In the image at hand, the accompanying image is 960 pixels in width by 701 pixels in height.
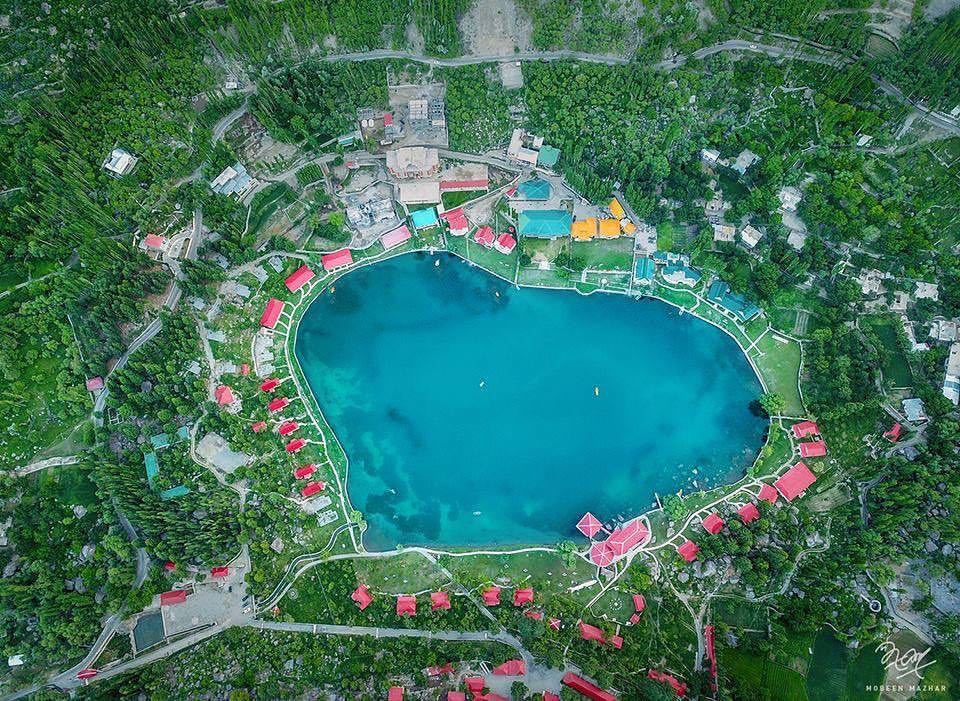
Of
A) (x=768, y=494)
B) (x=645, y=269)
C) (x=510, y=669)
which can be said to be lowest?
(x=510, y=669)

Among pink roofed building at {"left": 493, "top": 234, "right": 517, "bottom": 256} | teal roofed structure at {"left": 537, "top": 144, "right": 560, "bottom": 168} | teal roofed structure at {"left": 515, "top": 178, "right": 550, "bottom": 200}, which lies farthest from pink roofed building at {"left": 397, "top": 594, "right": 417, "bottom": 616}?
teal roofed structure at {"left": 537, "top": 144, "right": 560, "bottom": 168}

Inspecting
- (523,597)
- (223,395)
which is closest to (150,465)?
(223,395)

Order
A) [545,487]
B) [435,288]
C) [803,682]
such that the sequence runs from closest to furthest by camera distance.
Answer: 1. [803,682]
2. [545,487]
3. [435,288]

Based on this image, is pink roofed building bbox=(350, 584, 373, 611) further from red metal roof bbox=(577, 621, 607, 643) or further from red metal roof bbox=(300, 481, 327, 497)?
red metal roof bbox=(577, 621, 607, 643)

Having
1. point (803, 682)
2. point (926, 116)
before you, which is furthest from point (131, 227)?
point (926, 116)

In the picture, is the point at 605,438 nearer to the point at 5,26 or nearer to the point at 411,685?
the point at 411,685

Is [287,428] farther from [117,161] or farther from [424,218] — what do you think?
[117,161]
